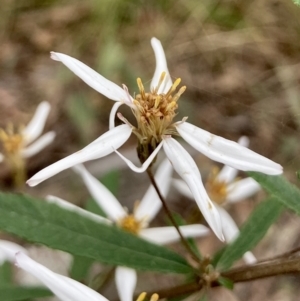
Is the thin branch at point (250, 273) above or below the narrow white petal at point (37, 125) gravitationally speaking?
below

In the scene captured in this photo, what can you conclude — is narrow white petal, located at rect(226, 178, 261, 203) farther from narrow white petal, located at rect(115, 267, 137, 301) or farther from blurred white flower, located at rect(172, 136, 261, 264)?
narrow white petal, located at rect(115, 267, 137, 301)

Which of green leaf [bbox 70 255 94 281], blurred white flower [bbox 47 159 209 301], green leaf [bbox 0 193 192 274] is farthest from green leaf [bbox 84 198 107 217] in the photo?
green leaf [bbox 0 193 192 274]

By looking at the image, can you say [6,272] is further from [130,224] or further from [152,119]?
[152,119]

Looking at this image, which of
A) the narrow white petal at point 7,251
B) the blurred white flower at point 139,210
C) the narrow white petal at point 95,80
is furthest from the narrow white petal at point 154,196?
the narrow white petal at point 95,80

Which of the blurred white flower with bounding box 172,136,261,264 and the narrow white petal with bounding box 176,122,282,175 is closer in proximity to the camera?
the narrow white petal with bounding box 176,122,282,175

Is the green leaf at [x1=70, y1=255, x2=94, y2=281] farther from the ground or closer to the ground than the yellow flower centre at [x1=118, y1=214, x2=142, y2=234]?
closer to the ground

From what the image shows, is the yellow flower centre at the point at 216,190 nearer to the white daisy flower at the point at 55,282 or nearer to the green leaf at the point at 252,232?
the green leaf at the point at 252,232
